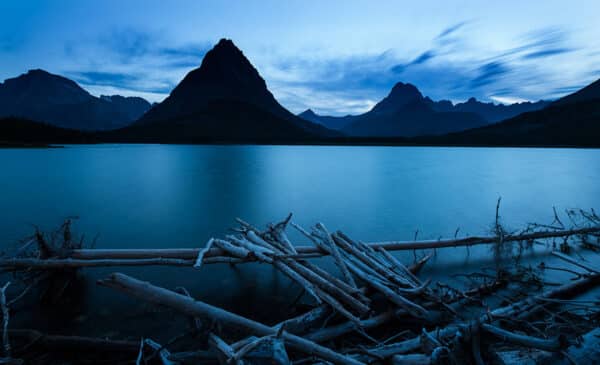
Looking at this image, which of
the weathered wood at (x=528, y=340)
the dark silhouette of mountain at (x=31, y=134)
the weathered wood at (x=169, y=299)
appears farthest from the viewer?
the dark silhouette of mountain at (x=31, y=134)

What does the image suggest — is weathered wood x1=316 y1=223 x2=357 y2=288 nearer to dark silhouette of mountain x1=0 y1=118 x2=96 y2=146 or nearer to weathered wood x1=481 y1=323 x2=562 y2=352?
weathered wood x1=481 y1=323 x2=562 y2=352

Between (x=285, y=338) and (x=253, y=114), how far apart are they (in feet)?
626

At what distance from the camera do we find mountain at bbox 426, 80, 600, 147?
3856 inches

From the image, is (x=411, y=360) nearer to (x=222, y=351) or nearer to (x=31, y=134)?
(x=222, y=351)

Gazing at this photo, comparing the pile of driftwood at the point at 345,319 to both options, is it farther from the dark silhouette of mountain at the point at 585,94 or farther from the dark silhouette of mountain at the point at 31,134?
the dark silhouette of mountain at the point at 585,94

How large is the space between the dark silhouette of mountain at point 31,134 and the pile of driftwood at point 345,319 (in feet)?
262

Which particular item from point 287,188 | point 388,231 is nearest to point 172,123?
point 287,188

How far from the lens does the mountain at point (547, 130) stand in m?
97.9

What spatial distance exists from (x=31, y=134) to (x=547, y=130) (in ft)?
563

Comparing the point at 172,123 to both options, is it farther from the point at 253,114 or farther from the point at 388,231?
the point at 388,231

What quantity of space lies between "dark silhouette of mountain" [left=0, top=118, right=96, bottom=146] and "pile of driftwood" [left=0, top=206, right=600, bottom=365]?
79.8m

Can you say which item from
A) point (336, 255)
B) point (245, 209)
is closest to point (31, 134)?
point (245, 209)

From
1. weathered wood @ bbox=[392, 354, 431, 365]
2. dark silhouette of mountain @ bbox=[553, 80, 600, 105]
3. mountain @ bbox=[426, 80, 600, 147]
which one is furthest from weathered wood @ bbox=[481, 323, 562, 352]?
dark silhouette of mountain @ bbox=[553, 80, 600, 105]

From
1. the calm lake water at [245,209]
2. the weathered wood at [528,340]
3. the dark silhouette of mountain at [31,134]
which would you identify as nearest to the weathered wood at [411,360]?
the weathered wood at [528,340]
